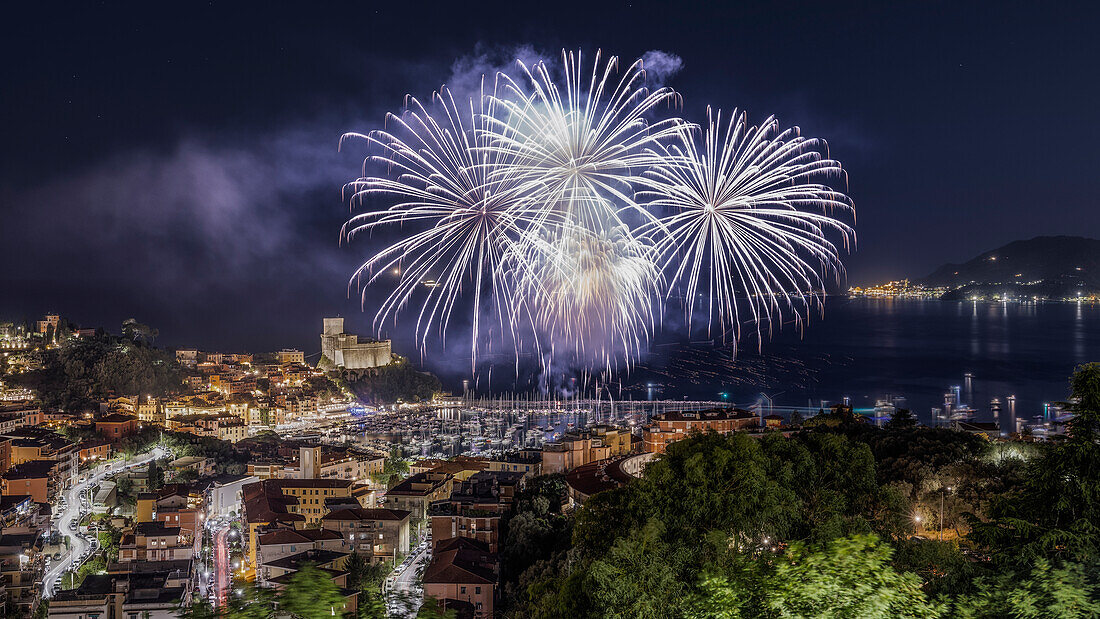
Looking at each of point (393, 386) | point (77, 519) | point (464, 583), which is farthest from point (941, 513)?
point (393, 386)

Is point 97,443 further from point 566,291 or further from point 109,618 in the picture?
point 566,291

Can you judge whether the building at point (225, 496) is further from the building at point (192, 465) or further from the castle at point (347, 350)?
the castle at point (347, 350)

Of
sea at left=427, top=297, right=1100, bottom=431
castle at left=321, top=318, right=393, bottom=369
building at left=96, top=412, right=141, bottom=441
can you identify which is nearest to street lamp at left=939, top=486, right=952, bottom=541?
sea at left=427, top=297, right=1100, bottom=431

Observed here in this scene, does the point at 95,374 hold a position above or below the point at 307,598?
below

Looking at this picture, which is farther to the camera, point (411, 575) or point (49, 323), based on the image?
point (49, 323)

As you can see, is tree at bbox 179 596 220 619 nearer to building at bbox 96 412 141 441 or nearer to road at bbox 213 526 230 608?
road at bbox 213 526 230 608

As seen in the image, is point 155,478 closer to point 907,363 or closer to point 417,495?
point 417,495

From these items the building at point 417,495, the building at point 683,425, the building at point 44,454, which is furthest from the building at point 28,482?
the building at point 683,425
